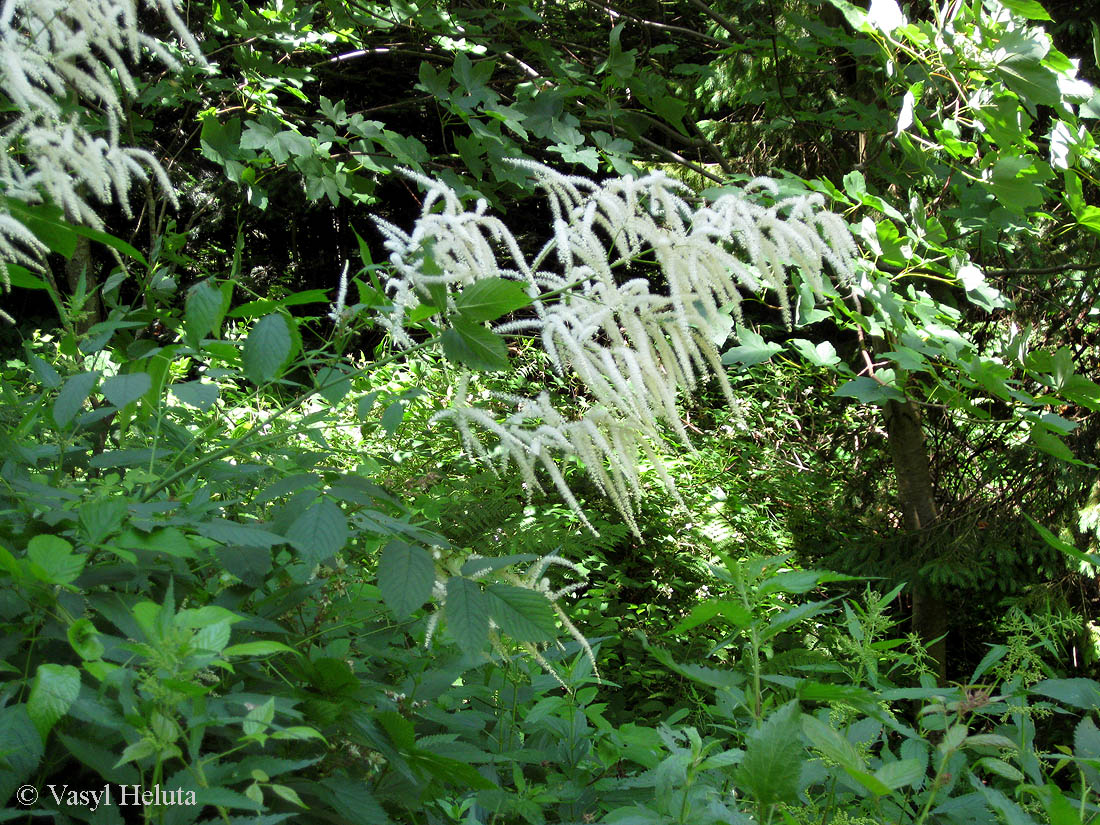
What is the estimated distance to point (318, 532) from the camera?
893 millimetres

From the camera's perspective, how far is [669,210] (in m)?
1.07

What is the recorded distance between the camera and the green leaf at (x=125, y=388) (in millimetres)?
957

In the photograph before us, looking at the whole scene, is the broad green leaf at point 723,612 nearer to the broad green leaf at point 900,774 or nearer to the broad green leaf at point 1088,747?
the broad green leaf at point 900,774

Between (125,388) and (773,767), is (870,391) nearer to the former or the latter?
(773,767)

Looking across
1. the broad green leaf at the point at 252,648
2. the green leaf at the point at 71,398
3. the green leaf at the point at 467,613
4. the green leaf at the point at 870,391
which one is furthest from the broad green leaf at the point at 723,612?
the green leaf at the point at 870,391

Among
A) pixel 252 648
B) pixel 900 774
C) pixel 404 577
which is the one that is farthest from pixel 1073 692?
pixel 252 648

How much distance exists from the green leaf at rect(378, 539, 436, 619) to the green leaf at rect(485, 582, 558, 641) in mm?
73

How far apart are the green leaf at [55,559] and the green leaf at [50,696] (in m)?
0.08

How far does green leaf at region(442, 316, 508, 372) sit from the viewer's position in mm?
991

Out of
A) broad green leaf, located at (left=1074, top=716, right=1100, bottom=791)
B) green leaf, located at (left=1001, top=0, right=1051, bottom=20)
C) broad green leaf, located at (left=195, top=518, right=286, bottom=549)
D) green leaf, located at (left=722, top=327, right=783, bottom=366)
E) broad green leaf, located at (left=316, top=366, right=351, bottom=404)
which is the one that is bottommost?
green leaf, located at (left=722, top=327, right=783, bottom=366)

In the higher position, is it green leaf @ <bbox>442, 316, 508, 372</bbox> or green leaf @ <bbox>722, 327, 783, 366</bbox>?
green leaf @ <bbox>442, 316, 508, 372</bbox>

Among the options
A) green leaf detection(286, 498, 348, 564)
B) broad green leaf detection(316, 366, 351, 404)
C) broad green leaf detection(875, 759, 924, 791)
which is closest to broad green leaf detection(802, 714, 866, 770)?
broad green leaf detection(875, 759, 924, 791)

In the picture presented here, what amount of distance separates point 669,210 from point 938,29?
1.82m

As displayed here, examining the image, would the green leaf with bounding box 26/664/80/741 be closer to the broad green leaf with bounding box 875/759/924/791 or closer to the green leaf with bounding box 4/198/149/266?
the green leaf with bounding box 4/198/149/266
